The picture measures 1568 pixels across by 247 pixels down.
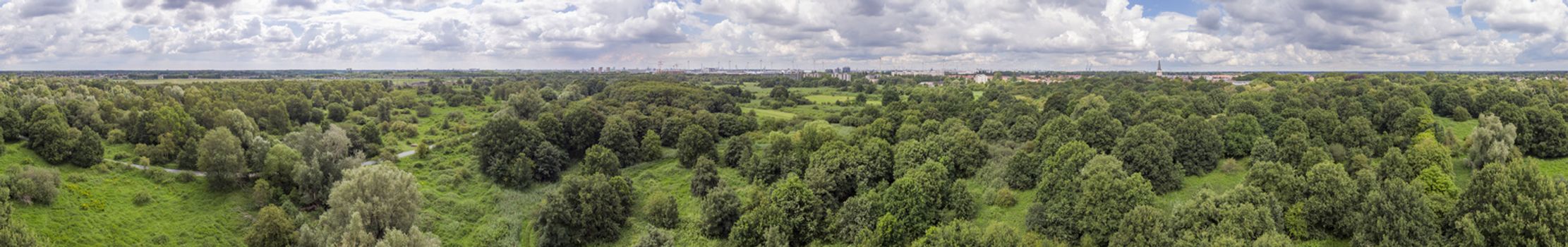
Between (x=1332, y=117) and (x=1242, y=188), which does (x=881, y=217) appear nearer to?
(x=1242, y=188)

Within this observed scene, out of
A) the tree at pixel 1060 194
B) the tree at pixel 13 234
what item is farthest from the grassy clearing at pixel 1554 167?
the tree at pixel 13 234

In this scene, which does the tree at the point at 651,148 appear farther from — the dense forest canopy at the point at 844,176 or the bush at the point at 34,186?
the bush at the point at 34,186

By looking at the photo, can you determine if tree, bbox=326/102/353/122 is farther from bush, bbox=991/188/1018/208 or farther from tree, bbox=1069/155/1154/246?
tree, bbox=1069/155/1154/246

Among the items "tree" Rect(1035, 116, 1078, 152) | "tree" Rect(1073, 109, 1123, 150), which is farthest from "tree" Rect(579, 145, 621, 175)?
"tree" Rect(1073, 109, 1123, 150)

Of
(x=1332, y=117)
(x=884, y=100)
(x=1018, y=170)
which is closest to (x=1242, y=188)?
(x=1018, y=170)

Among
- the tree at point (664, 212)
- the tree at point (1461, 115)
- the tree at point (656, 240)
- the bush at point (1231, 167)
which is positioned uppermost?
the tree at point (1461, 115)

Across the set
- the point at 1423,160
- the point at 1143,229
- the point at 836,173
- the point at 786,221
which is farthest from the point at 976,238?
the point at 1423,160
